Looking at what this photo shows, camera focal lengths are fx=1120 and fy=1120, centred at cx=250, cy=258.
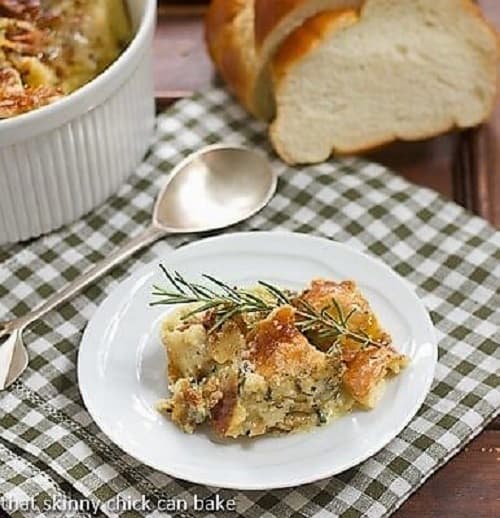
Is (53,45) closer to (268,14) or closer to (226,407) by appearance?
(268,14)

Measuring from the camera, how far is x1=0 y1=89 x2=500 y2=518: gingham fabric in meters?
1.14

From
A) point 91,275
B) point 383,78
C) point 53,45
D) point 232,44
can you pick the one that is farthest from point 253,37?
point 91,275

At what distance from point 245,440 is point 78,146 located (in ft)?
1.50

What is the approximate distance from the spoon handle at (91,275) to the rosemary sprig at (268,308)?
0.52 feet

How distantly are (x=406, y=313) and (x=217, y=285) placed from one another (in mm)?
216

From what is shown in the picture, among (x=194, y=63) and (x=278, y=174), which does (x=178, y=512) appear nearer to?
(x=278, y=174)

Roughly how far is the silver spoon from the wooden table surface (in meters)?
0.19

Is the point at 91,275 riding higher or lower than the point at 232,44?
lower

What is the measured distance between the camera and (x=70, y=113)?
4.35 ft

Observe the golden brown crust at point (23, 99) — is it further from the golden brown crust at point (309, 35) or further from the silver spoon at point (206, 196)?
the golden brown crust at point (309, 35)

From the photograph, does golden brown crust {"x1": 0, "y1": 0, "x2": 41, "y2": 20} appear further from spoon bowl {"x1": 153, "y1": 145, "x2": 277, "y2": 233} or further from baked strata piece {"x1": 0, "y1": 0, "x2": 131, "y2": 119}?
spoon bowl {"x1": 153, "y1": 145, "x2": 277, "y2": 233}

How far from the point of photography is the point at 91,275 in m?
1.35

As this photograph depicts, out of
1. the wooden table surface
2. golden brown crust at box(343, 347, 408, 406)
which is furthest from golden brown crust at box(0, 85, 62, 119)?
golden brown crust at box(343, 347, 408, 406)

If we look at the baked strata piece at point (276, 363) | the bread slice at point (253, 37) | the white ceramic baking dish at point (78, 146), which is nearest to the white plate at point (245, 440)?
the baked strata piece at point (276, 363)
